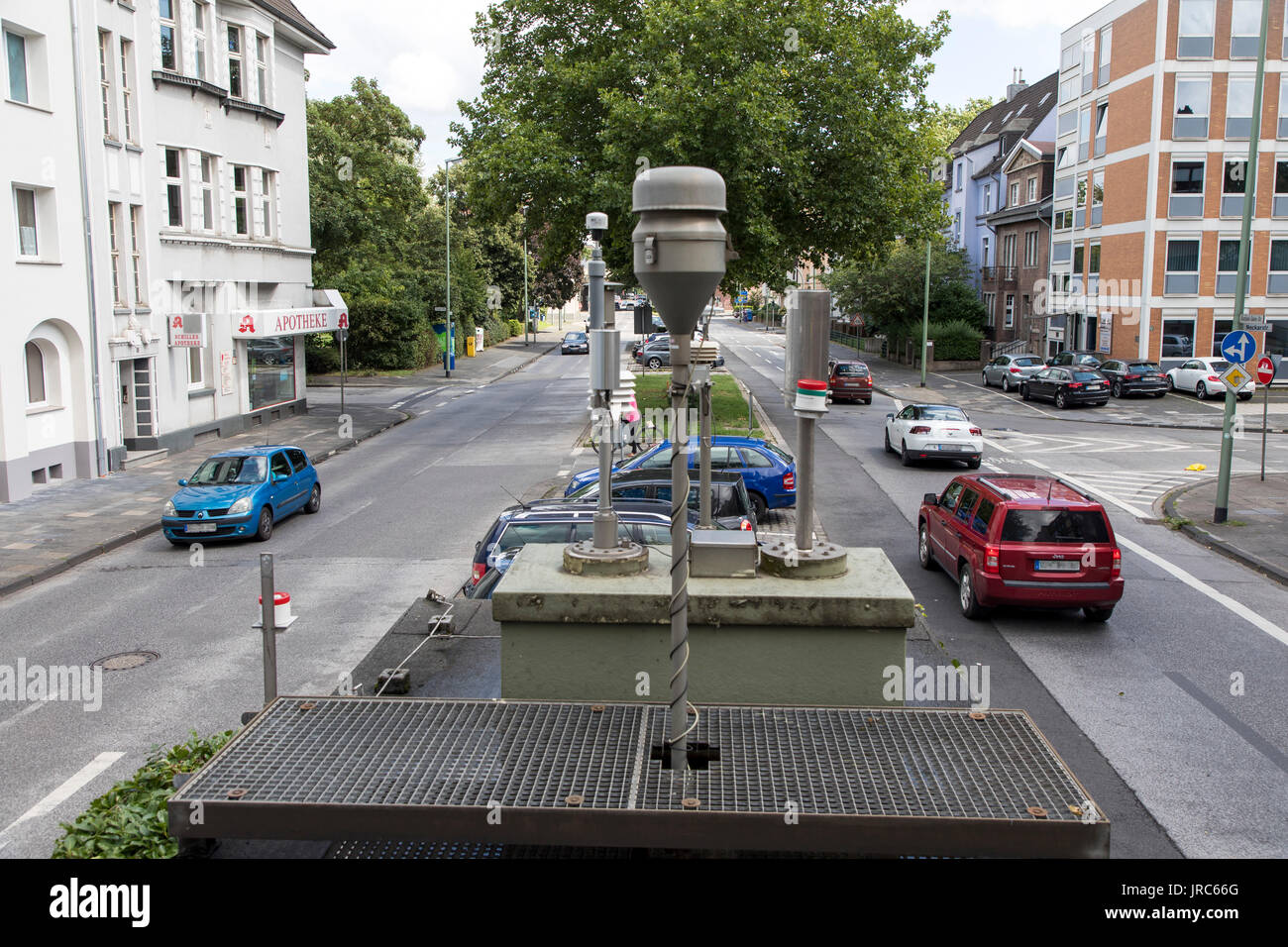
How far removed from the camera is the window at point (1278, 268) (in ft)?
143

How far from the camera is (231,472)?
63.1ft

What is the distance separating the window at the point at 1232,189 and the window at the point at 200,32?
3732 centimetres

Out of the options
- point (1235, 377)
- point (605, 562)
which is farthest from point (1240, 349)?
point (605, 562)

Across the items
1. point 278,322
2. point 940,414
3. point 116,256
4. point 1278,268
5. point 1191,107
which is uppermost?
point 1191,107

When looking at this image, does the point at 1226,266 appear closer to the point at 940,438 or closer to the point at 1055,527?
the point at 940,438

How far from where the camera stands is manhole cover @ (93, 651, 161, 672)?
1186 cm

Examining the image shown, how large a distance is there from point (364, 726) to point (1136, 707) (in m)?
8.26

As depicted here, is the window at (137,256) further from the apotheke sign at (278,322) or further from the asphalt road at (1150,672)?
the asphalt road at (1150,672)

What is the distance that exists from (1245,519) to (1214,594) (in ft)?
19.7

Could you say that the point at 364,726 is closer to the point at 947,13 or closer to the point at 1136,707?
the point at 1136,707

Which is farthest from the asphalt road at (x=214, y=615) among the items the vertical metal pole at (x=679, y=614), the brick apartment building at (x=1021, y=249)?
the brick apartment building at (x=1021, y=249)

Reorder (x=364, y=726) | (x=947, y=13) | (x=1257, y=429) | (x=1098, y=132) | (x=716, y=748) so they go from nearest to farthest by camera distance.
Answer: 1. (x=716, y=748)
2. (x=364, y=726)
3. (x=947, y=13)
4. (x=1257, y=429)
5. (x=1098, y=132)
